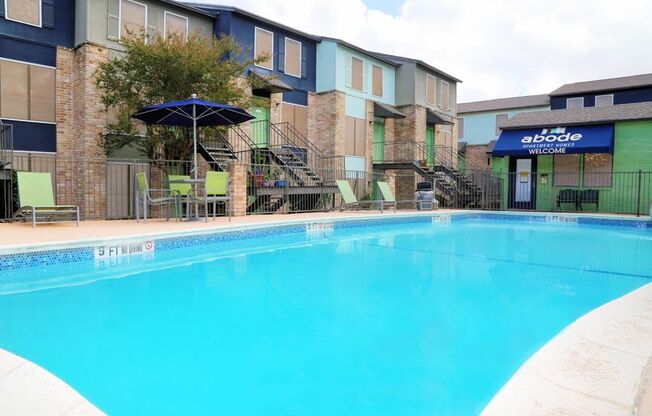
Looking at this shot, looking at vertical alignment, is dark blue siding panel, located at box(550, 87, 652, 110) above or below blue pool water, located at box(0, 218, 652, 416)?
above

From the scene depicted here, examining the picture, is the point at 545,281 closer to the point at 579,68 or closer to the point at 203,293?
the point at 203,293

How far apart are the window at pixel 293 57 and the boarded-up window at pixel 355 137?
3.01 meters

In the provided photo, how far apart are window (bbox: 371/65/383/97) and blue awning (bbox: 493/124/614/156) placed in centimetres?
610

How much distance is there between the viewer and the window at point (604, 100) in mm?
28703

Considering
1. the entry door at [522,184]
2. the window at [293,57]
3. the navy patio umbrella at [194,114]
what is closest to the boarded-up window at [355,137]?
the window at [293,57]

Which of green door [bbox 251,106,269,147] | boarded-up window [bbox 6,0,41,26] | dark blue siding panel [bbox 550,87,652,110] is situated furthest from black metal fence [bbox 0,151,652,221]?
dark blue siding panel [bbox 550,87,652,110]

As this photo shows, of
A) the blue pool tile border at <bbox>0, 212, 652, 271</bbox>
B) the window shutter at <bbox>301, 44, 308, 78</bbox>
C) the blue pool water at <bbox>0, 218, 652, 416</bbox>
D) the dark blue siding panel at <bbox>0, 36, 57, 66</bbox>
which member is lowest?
the blue pool water at <bbox>0, 218, 652, 416</bbox>

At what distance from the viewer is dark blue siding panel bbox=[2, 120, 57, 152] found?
12.7m

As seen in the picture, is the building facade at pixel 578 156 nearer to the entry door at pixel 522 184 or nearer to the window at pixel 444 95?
the entry door at pixel 522 184

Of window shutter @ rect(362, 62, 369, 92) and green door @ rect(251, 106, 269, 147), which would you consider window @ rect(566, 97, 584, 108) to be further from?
green door @ rect(251, 106, 269, 147)

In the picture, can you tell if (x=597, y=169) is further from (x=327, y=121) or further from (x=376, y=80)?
(x=327, y=121)

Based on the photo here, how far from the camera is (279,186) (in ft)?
46.6

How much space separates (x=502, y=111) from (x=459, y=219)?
21.9m

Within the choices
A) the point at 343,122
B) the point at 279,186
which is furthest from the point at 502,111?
the point at 279,186
